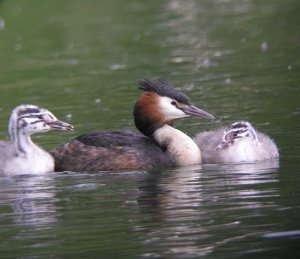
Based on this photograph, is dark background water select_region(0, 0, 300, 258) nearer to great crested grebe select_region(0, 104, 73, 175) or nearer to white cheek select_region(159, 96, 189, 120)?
great crested grebe select_region(0, 104, 73, 175)

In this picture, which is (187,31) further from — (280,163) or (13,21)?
(280,163)

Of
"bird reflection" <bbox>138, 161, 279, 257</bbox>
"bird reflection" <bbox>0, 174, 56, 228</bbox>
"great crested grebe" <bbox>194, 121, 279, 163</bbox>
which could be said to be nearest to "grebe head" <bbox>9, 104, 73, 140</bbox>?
"bird reflection" <bbox>0, 174, 56, 228</bbox>

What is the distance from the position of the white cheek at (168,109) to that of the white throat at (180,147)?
0.21 meters

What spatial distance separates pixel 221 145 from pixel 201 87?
5864mm

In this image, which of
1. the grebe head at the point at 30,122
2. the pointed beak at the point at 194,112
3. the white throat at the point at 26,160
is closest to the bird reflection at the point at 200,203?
the pointed beak at the point at 194,112

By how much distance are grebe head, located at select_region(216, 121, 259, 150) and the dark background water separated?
45 centimetres

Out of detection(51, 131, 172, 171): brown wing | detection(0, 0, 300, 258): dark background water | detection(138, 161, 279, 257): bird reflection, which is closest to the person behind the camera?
detection(138, 161, 279, 257): bird reflection

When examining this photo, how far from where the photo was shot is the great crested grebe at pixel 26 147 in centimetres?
1459

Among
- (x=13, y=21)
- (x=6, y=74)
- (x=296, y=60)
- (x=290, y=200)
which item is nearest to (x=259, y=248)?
(x=290, y=200)

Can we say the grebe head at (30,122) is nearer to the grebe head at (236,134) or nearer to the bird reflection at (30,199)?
the bird reflection at (30,199)

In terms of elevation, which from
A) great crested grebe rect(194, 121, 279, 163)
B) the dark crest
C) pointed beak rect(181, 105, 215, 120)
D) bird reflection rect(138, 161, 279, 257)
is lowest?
bird reflection rect(138, 161, 279, 257)

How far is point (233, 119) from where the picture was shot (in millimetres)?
17094

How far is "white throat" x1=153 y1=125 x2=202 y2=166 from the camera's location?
14641 millimetres

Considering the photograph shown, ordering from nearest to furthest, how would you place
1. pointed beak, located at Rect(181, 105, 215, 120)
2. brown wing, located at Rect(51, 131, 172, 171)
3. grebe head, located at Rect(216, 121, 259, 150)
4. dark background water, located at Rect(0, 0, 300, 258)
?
1. dark background water, located at Rect(0, 0, 300, 258)
2. brown wing, located at Rect(51, 131, 172, 171)
3. grebe head, located at Rect(216, 121, 259, 150)
4. pointed beak, located at Rect(181, 105, 215, 120)
